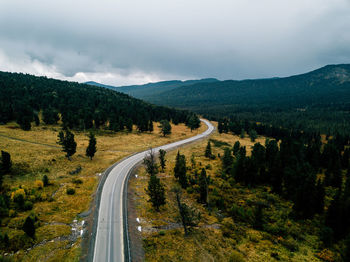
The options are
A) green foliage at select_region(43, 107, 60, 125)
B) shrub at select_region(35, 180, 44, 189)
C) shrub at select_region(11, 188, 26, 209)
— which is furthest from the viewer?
green foliage at select_region(43, 107, 60, 125)

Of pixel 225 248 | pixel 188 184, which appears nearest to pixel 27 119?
pixel 188 184

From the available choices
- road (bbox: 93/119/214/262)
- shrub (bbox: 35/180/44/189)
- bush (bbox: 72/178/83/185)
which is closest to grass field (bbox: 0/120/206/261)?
bush (bbox: 72/178/83/185)

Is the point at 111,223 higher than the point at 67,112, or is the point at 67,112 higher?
the point at 67,112

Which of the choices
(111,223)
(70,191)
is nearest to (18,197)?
(70,191)

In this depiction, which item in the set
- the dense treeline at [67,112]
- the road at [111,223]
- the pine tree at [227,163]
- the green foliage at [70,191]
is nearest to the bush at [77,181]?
the green foliage at [70,191]

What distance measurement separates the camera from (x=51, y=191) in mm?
39656

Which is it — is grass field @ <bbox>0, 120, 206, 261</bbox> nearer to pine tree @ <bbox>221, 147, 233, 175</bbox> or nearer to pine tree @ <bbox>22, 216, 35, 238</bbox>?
pine tree @ <bbox>22, 216, 35, 238</bbox>

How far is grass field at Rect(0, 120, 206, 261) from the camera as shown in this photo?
79.4 ft

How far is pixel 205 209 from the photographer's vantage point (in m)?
40.9

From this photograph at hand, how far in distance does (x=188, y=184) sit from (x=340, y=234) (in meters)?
34.0

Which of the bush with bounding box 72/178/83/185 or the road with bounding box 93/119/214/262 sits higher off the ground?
the bush with bounding box 72/178/83/185

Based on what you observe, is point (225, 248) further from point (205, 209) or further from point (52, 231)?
point (52, 231)

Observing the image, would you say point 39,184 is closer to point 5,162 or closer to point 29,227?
point 5,162

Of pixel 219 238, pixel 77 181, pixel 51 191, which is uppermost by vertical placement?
pixel 77 181
